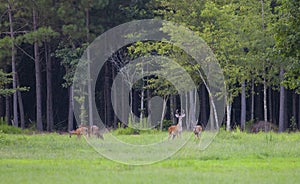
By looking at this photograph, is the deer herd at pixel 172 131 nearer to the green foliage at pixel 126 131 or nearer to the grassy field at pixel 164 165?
the grassy field at pixel 164 165

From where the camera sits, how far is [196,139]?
84.7ft

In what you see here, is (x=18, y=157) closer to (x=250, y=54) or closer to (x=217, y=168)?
(x=217, y=168)

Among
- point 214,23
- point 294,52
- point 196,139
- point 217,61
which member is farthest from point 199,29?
point 294,52

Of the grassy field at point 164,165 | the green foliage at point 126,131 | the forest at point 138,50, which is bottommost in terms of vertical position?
the green foliage at point 126,131

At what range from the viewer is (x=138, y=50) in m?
39.2

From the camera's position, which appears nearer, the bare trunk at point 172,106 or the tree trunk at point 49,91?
the tree trunk at point 49,91

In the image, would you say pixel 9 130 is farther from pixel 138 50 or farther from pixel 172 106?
pixel 172 106

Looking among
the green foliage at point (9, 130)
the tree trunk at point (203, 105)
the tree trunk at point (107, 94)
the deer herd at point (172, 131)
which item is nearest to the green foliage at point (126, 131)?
the green foliage at point (9, 130)

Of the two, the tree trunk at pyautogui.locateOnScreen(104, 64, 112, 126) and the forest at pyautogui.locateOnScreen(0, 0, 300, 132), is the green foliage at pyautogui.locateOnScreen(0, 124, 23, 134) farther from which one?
the tree trunk at pyautogui.locateOnScreen(104, 64, 112, 126)

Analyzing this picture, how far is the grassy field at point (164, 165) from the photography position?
14.9 meters

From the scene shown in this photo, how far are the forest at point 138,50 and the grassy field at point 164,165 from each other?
7.22 meters

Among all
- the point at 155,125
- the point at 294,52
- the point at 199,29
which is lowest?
the point at 155,125

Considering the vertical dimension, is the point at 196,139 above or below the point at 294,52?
below

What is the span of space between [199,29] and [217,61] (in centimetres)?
398
